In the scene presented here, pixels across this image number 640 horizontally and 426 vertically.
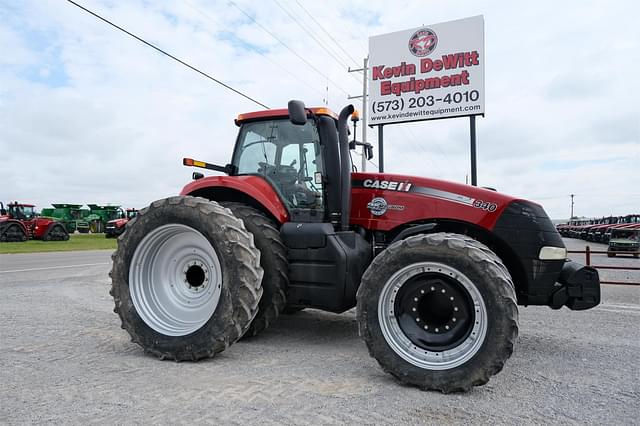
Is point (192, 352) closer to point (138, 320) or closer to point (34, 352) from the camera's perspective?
point (138, 320)

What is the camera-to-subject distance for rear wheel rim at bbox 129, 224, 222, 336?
4.24 meters

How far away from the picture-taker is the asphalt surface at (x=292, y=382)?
2811 mm

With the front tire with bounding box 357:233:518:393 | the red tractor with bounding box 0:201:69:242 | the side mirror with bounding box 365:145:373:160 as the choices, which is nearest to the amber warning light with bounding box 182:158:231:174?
the side mirror with bounding box 365:145:373:160

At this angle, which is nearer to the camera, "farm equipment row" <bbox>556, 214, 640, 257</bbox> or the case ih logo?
the case ih logo

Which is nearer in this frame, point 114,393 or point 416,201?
point 114,393

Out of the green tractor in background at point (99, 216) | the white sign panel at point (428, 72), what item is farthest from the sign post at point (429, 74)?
the green tractor in background at point (99, 216)

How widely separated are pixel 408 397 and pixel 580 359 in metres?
2.01

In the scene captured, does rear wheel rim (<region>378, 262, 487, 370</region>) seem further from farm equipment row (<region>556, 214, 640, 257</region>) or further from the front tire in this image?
farm equipment row (<region>556, 214, 640, 257</region>)

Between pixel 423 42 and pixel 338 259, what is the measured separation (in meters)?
11.8

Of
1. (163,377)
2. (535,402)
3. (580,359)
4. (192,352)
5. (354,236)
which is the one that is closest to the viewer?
(535,402)

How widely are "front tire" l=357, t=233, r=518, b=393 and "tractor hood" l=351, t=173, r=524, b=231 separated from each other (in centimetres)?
72

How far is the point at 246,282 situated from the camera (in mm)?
3842

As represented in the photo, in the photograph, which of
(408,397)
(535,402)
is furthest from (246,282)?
(535,402)

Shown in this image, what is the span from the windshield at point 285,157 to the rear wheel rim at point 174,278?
103 cm
